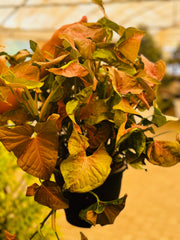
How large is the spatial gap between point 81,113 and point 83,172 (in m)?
0.12

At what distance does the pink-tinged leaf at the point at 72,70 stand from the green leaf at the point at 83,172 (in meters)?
0.12

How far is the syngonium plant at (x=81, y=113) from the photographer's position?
1.35 feet

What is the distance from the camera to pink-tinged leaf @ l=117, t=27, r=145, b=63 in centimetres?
48

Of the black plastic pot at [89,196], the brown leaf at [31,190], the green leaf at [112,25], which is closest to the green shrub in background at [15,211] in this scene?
the black plastic pot at [89,196]

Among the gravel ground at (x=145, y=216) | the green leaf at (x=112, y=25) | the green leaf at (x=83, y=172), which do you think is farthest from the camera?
the gravel ground at (x=145, y=216)

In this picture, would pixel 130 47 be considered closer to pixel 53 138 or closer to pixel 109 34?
pixel 109 34

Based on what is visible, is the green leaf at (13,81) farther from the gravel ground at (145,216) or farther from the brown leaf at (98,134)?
the gravel ground at (145,216)

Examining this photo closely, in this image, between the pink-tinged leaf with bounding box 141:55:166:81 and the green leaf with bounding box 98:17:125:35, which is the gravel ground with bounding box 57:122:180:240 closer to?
the pink-tinged leaf with bounding box 141:55:166:81

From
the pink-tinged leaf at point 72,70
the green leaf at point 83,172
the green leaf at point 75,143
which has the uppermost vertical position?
the pink-tinged leaf at point 72,70

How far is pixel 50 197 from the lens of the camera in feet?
1.43

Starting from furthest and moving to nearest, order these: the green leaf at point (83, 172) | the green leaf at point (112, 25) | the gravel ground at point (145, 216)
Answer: the gravel ground at point (145, 216) → the green leaf at point (112, 25) → the green leaf at point (83, 172)

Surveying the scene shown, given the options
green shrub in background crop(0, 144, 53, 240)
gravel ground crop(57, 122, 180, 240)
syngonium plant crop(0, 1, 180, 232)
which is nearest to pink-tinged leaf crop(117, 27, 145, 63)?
syngonium plant crop(0, 1, 180, 232)

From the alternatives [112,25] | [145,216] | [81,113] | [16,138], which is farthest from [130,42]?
[145,216]

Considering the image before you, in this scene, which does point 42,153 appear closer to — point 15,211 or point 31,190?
point 31,190
